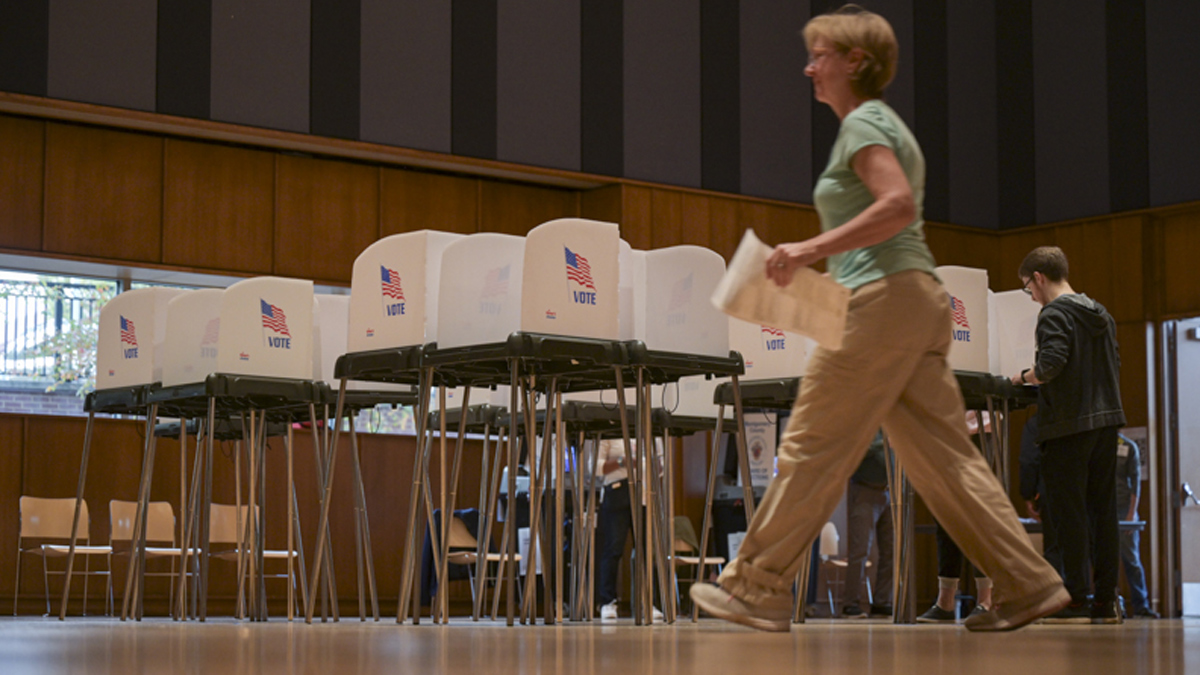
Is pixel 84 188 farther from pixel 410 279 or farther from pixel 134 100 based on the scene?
pixel 410 279

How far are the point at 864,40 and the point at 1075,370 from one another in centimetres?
238

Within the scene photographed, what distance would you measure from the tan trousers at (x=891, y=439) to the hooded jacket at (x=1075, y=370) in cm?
202

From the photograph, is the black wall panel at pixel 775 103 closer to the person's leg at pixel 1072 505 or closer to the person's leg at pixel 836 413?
the person's leg at pixel 1072 505

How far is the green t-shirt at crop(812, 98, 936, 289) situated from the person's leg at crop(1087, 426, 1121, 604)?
7.95 ft

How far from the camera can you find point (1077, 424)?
5.03 meters

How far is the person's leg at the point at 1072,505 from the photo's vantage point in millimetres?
5008

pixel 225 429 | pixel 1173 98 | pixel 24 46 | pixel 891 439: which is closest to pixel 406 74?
pixel 24 46

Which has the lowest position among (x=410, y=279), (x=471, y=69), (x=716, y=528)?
(x=716, y=528)

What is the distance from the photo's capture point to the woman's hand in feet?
9.22

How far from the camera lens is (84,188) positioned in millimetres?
8992

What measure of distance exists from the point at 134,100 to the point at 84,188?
679 millimetres

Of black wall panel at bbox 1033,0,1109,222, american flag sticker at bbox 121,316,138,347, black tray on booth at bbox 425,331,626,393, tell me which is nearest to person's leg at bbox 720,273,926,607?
black tray on booth at bbox 425,331,626,393

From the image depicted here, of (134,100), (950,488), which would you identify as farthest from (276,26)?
(950,488)

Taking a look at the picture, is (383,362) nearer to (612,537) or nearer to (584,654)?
(584,654)
